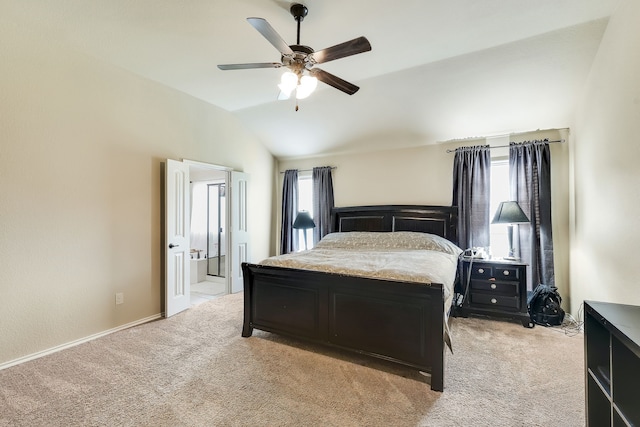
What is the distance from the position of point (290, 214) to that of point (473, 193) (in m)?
3.19

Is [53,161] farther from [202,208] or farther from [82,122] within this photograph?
[202,208]

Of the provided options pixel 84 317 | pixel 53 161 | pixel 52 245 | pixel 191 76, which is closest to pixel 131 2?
pixel 191 76

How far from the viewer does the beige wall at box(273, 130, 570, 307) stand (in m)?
3.69

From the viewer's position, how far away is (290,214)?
557 centimetres

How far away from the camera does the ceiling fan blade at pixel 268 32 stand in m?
1.70

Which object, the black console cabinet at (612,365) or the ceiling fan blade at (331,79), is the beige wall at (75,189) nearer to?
the ceiling fan blade at (331,79)

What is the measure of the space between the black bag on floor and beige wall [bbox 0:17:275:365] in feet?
15.5

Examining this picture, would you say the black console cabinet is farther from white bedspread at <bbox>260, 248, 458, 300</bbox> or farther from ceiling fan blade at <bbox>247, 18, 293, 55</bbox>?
ceiling fan blade at <bbox>247, 18, 293, 55</bbox>

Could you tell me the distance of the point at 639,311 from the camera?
130 centimetres

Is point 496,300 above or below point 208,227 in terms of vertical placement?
below

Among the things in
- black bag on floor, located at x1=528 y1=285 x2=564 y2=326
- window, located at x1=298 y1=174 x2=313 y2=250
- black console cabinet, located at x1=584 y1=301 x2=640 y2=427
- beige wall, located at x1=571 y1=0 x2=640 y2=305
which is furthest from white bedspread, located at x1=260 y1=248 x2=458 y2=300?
window, located at x1=298 y1=174 x2=313 y2=250

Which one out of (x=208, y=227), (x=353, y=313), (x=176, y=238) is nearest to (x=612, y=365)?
(x=353, y=313)

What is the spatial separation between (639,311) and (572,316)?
2.89 metres

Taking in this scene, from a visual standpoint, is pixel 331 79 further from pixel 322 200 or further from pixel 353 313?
pixel 322 200
